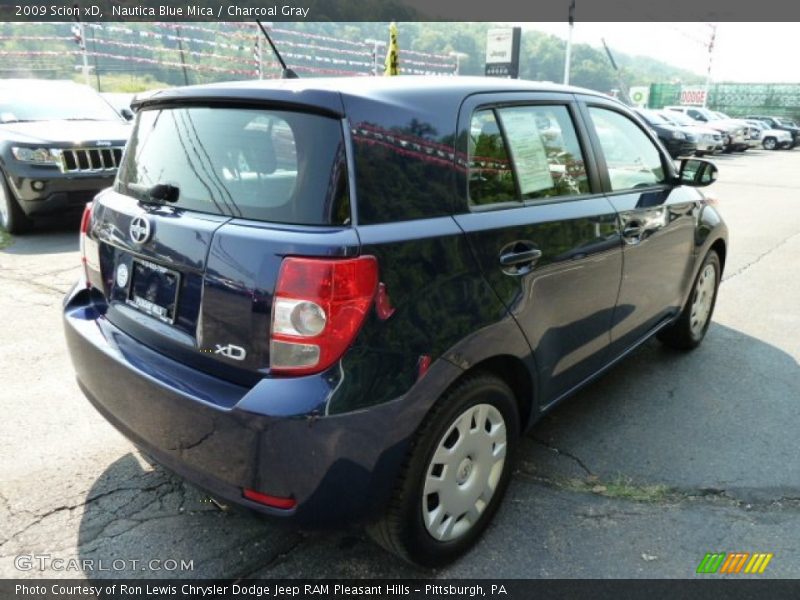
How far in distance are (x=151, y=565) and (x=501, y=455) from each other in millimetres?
1370

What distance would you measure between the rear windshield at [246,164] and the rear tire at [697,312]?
298 centimetres

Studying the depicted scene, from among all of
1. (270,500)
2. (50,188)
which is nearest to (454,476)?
(270,500)

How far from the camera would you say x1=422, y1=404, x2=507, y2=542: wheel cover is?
7.26 ft

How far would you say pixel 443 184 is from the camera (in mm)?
2182

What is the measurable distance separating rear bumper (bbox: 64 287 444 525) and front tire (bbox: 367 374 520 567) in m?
0.10

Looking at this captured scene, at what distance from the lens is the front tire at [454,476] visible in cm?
209

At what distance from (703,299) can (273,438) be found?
357 centimetres

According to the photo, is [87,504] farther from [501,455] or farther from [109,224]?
[501,455]

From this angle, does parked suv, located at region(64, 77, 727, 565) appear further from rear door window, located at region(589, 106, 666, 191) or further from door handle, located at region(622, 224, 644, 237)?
rear door window, located at region(589, 106, 666, 191)

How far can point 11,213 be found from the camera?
7039 millimetres

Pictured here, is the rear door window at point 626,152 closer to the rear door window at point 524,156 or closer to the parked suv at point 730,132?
the rear door window at point 524,156

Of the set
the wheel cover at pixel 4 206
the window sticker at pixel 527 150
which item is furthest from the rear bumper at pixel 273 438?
the wheel cover at pixel 4 206

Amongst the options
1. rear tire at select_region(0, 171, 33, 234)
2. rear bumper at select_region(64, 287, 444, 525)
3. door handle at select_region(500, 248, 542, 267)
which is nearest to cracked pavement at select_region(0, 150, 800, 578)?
rear bumper at select_region(64, 287, 444, 525)

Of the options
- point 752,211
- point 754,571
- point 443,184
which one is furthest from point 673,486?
point 752,211
